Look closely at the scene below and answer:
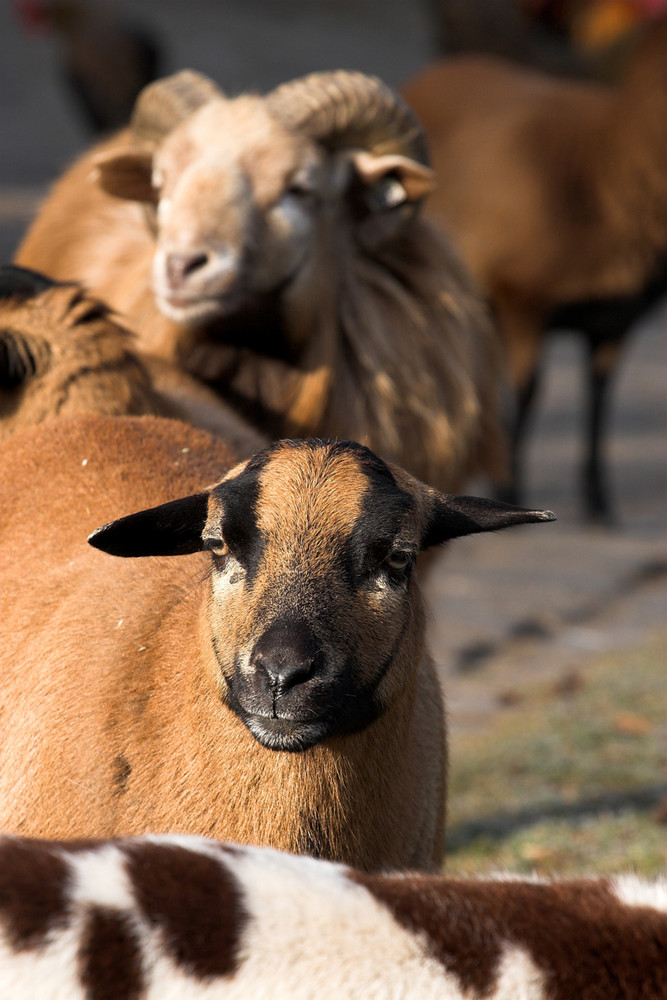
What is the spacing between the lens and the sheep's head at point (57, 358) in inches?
161

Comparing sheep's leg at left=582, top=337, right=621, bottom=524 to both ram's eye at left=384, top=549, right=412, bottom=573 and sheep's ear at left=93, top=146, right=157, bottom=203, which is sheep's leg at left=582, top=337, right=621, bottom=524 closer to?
sheep's ear at left=93, top=146, right=157, bottom=203

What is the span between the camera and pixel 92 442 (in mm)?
3662

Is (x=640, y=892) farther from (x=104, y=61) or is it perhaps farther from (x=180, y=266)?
(x=104, y=61)

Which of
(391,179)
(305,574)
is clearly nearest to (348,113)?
(391,179)

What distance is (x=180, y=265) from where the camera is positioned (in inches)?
197

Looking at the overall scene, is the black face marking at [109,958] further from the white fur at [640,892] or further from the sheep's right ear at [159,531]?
the sheep's right ear at [159,531]

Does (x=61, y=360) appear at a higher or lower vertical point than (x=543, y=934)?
lower

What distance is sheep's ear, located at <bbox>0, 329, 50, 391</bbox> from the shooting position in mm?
4059

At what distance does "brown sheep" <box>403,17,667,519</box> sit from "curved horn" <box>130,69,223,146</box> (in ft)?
13.5

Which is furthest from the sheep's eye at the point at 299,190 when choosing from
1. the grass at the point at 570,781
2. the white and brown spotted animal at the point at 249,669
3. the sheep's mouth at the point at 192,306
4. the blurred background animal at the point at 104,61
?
the blurred background animal at the point at 104,61

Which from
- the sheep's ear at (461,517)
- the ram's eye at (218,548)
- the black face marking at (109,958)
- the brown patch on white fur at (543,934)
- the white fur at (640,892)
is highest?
the black face marking at (109,958)

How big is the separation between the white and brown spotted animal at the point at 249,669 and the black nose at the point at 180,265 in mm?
1948

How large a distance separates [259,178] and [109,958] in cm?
426

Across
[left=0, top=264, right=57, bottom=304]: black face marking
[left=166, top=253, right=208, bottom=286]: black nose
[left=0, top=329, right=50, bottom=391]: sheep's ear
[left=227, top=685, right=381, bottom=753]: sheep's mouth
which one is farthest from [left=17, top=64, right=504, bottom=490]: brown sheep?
[left=227, top=685, right=381, bottom=753]: sheep's mouth
